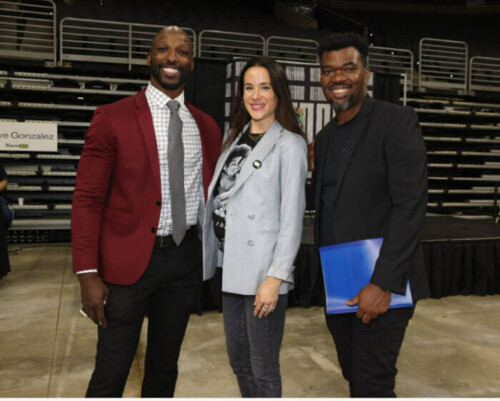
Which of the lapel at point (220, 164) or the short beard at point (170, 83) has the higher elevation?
the short beard at point (170, 83)

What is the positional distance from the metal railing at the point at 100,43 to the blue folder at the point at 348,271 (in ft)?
23.1

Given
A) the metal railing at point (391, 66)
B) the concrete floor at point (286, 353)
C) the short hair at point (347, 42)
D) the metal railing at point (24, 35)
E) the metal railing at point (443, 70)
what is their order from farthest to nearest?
the metal railing at point (443, 70), the metal railing at point (391, 66), the metal railing at point (24, 35), the concrete floor at point (286, 353), the short hair at point (347, 42)

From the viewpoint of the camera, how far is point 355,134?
1.42 meters

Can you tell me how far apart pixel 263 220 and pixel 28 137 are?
754 centimetres

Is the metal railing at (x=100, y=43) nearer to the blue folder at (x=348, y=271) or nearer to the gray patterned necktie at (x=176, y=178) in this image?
the gray patterned necktie at (x=176, y=178)

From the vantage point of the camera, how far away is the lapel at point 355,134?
1407 millimetres

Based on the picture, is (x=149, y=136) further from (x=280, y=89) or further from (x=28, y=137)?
(x=28, y=137)

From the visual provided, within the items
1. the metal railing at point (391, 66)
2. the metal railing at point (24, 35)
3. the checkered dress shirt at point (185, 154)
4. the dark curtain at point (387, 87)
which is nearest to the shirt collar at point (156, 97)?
the checkered dress shirt at point (185, 154)

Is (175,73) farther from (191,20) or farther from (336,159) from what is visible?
(191,20)

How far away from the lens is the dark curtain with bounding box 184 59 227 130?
6461mm

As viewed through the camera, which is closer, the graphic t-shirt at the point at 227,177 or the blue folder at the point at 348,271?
the blue folder at the point at 348,271

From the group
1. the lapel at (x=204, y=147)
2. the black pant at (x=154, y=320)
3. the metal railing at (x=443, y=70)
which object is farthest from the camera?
the metal railing at (x=443, y=70)

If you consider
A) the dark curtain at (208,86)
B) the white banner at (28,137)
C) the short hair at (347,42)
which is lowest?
the short hair at (347,42)

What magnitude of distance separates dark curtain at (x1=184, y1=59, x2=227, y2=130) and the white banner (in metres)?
2.93
